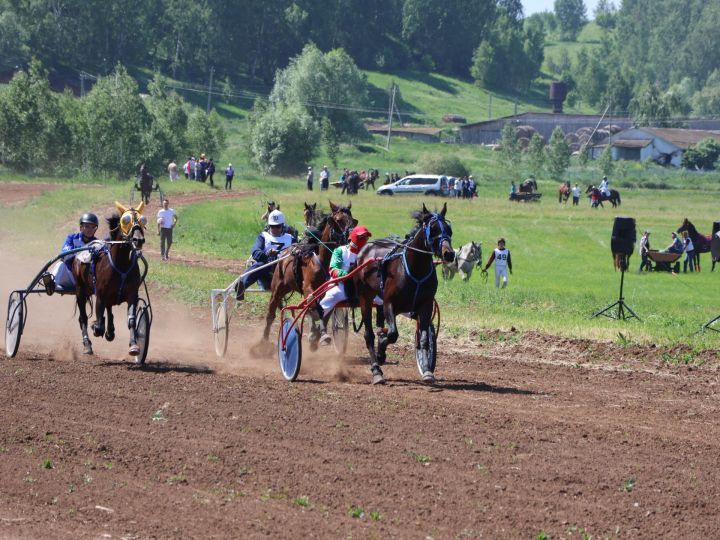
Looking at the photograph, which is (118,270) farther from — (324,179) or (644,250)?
(324,179)

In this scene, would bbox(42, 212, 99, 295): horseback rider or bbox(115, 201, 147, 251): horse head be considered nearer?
bbox(115, 201, 147, 251): horse head

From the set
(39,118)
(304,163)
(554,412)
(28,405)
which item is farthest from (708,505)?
(304,163)

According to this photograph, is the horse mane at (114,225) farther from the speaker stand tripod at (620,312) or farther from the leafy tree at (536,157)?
the leafy tree at (536,157)

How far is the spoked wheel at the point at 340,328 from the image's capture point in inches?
688

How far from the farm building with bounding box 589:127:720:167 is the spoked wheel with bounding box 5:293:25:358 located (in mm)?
104256

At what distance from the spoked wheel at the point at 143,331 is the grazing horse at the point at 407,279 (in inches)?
120

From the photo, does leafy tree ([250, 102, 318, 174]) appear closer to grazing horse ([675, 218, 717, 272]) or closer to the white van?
the white van

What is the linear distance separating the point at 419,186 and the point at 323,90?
4527 centimetres

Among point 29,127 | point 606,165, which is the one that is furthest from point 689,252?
point 606,165

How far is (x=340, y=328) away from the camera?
57.5 feet

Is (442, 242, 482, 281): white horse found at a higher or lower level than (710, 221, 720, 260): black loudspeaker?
lower

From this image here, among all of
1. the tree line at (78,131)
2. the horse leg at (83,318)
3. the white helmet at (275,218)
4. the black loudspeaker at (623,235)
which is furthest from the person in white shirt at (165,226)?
the tree line at (78,131)

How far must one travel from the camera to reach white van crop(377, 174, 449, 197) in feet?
234

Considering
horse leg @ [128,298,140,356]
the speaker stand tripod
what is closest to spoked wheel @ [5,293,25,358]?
horse leg @ [128,298,140,356]
